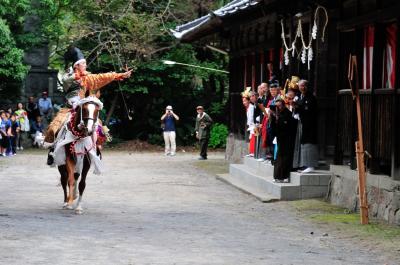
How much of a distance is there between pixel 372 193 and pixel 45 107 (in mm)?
28017

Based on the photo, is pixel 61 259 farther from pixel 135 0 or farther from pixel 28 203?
pixel 135 0

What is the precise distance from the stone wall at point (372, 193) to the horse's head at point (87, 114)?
15.1 feet

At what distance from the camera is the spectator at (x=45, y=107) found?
42.0m

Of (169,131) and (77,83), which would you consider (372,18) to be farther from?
(169,131)

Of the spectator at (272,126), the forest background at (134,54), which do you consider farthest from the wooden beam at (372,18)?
the forest background at (134,54)

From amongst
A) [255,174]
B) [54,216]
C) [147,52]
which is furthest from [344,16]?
[147,52]

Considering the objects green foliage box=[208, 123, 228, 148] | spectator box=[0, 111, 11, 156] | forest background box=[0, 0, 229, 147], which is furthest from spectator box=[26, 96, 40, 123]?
green foliage box=[208, 123, 228, 148]

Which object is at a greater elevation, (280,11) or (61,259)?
(280,11)

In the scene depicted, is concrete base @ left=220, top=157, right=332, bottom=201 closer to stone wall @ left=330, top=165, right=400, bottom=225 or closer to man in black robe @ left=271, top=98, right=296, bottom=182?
man in black robe @ left=271, top=98, right=296, bottom=182

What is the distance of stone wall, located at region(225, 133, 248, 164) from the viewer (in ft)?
96.3

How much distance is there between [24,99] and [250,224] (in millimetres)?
30582

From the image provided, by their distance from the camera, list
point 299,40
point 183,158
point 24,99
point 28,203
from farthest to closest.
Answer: point 24,99 → point 183,158 → point 299,40 → point 28,203

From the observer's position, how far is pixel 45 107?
42.1 meters

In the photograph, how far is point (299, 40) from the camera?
2175 cm
